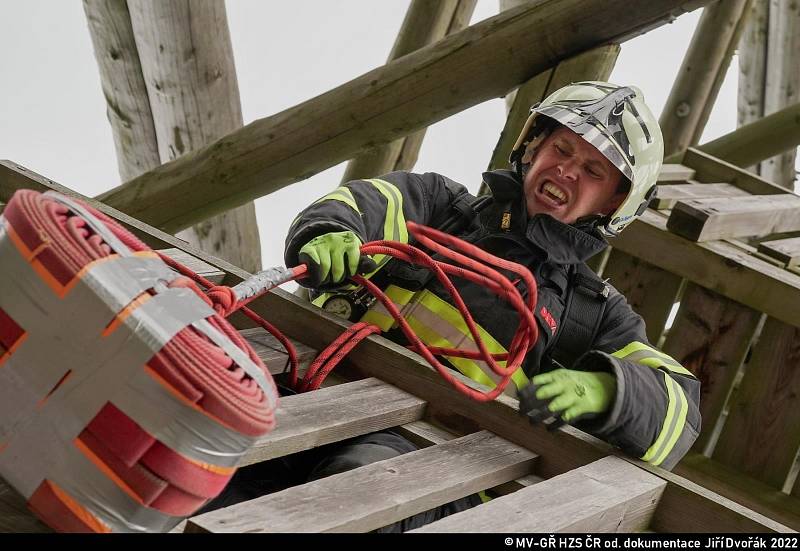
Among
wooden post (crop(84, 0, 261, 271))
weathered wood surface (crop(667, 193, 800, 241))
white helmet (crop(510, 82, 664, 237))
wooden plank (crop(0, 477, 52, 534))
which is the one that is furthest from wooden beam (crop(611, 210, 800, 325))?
wooden plank (crop(0, 477, 52, 534))

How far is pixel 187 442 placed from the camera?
1318 millimetres

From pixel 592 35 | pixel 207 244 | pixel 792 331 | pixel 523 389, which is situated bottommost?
pixel 207 244

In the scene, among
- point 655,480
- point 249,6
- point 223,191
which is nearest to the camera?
point 655,480

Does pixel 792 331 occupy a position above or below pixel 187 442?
above

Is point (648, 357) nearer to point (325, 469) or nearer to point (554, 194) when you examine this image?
point (554, 194)

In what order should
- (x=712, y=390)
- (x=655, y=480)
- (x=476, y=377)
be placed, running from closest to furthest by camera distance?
1. (x=655, y=480)
2. (x=476, y=377)
3. (x=712, y=390)

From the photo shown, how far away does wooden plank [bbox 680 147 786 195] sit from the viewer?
411cm

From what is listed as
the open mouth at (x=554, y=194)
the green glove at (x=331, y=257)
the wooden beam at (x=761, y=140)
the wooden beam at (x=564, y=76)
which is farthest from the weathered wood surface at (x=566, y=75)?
the wooden beam at (x=761, y=140)

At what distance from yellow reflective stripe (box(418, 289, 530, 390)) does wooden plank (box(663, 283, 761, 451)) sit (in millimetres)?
991

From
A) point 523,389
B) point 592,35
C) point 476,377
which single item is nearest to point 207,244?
point 592,35

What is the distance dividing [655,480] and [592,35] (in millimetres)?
1478

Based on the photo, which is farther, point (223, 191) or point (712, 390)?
point (223, 191)

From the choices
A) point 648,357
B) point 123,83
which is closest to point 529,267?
point 648,357
